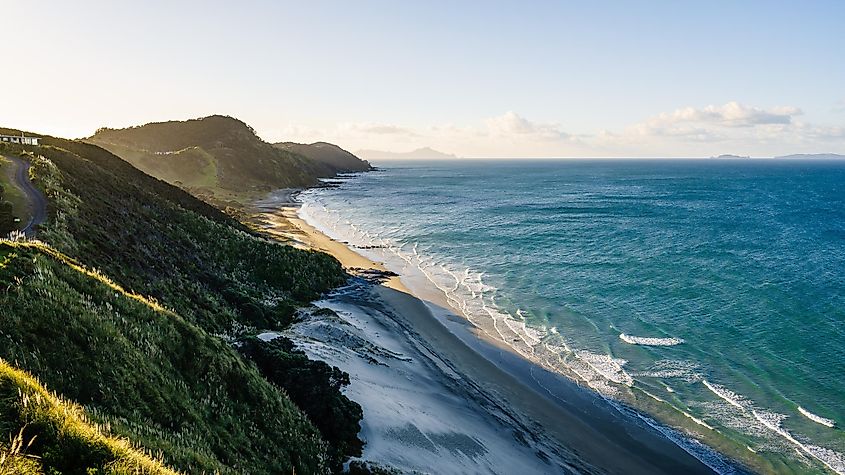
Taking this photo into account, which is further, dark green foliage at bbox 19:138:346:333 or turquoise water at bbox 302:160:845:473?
turquoise water at bbox 302:160:845:473

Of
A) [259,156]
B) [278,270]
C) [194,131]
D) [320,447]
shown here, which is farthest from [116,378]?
[194,131]

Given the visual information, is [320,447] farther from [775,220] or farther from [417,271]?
[775,220]

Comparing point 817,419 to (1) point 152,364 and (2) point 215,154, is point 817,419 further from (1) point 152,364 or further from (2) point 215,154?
(2) point 215,154

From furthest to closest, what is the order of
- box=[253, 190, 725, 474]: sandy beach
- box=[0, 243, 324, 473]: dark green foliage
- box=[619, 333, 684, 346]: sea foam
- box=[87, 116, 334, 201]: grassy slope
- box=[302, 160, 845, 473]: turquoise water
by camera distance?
box=[87, 116, 334, 201]: grassy slope → box=[619, 333, 684, 346]: sea foam → box=[302, 160, 845, 473]: turquoise water → box=[253, 190, 725, 474]: sandy beach → box=[0, 243, 324, 473]: dark green foliage

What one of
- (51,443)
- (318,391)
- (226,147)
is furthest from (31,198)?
(226,147)

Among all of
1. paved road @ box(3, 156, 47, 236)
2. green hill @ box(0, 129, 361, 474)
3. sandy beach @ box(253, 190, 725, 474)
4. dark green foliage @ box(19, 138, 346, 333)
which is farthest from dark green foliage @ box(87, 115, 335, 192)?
green hill @ box(0, 129, 361, 474)

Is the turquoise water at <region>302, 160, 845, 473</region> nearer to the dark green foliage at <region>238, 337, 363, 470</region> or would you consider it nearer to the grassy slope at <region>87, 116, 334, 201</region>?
the dark green foliage at <region>238, 337, 363, 470</region>
